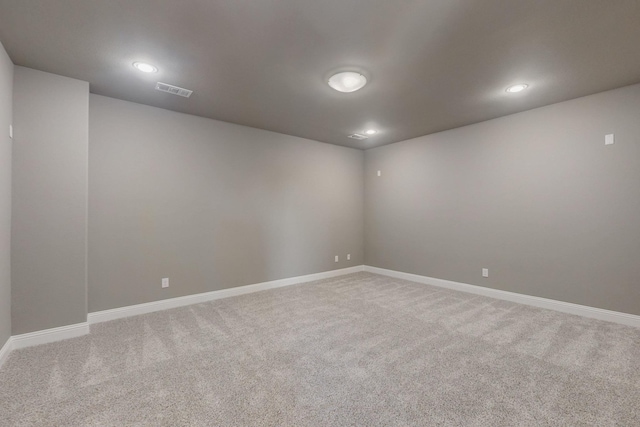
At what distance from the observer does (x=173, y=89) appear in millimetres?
3164

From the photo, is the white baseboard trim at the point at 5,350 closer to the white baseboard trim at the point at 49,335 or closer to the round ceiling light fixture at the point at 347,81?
the white baseboard trim at the point at 49,335

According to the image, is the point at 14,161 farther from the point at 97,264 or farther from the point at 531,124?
the point at 531,124

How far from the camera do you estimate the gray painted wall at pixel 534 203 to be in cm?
319

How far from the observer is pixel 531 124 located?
3814 millimetres

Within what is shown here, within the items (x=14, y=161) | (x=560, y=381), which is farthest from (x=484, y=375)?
(x=14, y=161)

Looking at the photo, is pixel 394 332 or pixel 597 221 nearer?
pixel 394 332

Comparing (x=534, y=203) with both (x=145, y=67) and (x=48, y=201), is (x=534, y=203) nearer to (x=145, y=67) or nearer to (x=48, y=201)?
(x=145, y=67)

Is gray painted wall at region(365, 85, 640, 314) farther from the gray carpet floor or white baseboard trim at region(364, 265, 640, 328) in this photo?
the gray carpet floor

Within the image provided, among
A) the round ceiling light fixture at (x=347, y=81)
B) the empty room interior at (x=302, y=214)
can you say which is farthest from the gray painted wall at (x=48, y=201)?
the round ceiling light fixture at (x=347, y=81)

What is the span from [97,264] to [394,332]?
3440 millimetres

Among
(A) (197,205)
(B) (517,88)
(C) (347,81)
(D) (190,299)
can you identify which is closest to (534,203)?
(B) (517,88)

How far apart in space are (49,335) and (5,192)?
140 cm

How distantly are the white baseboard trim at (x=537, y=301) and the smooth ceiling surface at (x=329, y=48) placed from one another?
8.37ft

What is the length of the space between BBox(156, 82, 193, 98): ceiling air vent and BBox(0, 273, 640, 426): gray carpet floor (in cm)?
263
